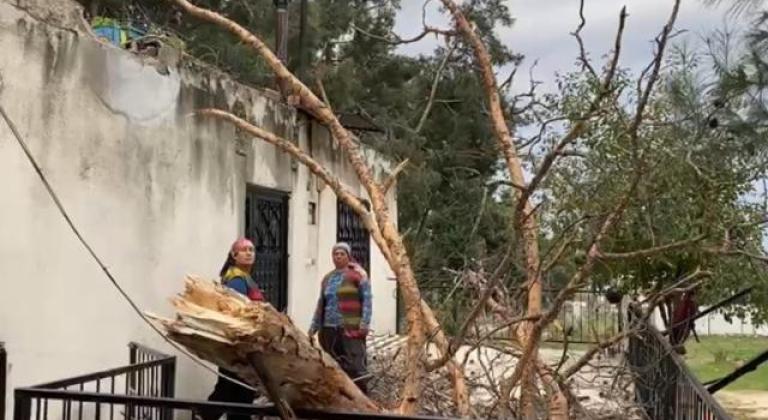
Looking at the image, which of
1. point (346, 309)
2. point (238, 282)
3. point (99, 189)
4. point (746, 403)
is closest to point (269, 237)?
point (346, 309)

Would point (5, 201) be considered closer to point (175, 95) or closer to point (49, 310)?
point (49, 310)

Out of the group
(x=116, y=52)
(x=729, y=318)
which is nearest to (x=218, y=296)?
(x=116, y=52)

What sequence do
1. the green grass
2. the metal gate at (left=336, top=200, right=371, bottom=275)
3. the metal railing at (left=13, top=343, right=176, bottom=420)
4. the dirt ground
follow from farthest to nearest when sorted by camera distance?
the green grass, the metal gate at (left=336, top=200, right=371, bottom=275), the dirt ground, the metal railing at (left=13, top=343, right=176, bottom=420)

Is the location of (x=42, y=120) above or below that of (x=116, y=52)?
below

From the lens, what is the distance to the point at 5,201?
5285 mm

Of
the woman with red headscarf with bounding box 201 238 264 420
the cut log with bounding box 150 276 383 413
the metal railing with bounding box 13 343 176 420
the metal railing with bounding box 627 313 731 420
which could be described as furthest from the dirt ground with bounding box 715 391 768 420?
the cut log with bounding box 150 276 383 413

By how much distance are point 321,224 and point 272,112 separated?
2063mm

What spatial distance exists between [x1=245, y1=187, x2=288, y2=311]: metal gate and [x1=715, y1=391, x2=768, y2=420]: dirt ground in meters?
5.31

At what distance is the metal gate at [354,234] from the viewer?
12.0m

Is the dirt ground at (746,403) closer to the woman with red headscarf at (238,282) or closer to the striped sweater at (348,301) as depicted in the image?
the striped sweater at (348,301)

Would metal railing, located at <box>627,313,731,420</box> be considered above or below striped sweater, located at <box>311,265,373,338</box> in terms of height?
below

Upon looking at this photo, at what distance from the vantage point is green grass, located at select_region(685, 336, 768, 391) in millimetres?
14391

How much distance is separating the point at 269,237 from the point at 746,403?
22.8 feet

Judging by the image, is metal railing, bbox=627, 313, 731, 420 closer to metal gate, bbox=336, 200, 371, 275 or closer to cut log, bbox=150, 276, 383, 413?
cut log, bbox=150, 276, 383, 413
